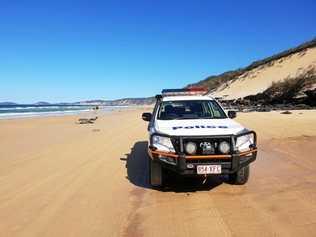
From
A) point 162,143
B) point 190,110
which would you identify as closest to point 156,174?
point 162,143

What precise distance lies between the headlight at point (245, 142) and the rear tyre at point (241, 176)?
0.55 meters

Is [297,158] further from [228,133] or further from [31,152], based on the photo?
[31,152]

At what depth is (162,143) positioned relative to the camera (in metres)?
6.83

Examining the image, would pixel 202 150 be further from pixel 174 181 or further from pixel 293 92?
pixel 293 92

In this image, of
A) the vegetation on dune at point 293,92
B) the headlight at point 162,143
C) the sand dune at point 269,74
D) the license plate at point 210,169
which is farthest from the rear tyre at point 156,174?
the sand dune at point 269,74

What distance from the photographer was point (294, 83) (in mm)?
38875

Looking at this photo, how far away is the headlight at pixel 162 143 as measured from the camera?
22.1 ft

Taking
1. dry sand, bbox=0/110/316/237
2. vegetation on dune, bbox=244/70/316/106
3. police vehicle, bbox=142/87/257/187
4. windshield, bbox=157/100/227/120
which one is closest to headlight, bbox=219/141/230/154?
police vehicle, bbox=142/87/257/187

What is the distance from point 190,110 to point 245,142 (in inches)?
90.2

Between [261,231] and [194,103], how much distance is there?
4.61 meters

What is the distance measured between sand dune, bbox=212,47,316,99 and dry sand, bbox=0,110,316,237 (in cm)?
3627

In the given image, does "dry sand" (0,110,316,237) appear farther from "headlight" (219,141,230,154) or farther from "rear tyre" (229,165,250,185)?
"headlight" (219,141,230,154)

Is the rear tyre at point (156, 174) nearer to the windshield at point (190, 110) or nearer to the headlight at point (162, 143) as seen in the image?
the headlight at point (162, 143)

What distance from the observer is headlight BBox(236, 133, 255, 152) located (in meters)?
6.74
